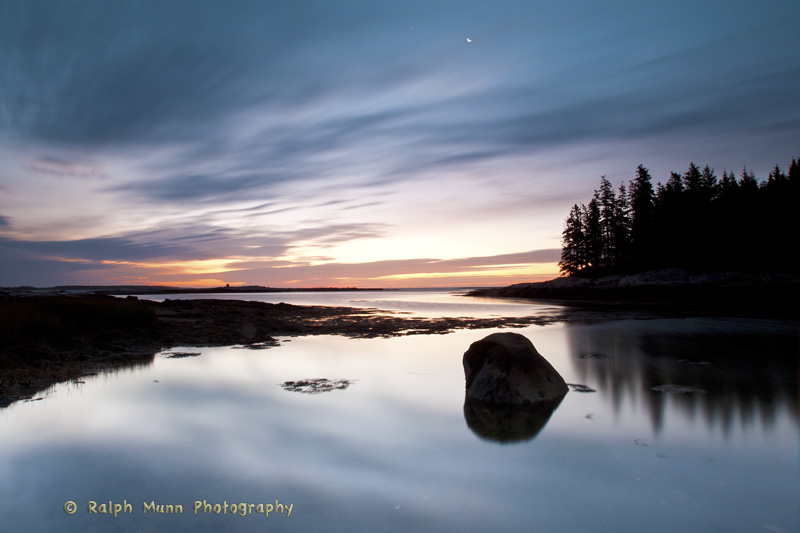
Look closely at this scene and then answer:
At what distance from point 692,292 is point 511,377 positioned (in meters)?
46.7

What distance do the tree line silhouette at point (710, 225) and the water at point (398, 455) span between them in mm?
54291

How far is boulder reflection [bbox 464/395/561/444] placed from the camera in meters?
6.99

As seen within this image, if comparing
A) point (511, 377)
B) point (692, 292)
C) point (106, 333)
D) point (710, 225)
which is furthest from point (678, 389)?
point (710, 225)

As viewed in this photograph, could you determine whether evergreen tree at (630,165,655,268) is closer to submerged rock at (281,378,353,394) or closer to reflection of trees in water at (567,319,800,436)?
reflection of trees in water at (567,319,800,436)

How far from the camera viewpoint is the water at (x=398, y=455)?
178 inches

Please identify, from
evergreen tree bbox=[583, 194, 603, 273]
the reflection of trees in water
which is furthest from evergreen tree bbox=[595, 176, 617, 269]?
the reflection of trees in water

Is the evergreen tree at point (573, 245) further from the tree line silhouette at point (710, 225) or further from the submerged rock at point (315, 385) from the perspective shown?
the submerged rock at point (315, 385)

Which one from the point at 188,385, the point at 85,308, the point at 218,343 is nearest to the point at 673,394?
the point at 188,385

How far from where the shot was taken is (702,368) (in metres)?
12.1

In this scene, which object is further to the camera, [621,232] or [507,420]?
[621,232]

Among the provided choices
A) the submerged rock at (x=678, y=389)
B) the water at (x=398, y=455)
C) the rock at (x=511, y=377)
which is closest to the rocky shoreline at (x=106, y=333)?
the water at (x=398, y=455)

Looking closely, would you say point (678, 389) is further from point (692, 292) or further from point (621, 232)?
point (621, 232)

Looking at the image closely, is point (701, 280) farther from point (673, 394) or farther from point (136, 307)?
point (136, 307)

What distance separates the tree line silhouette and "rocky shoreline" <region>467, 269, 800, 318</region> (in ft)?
20.7
